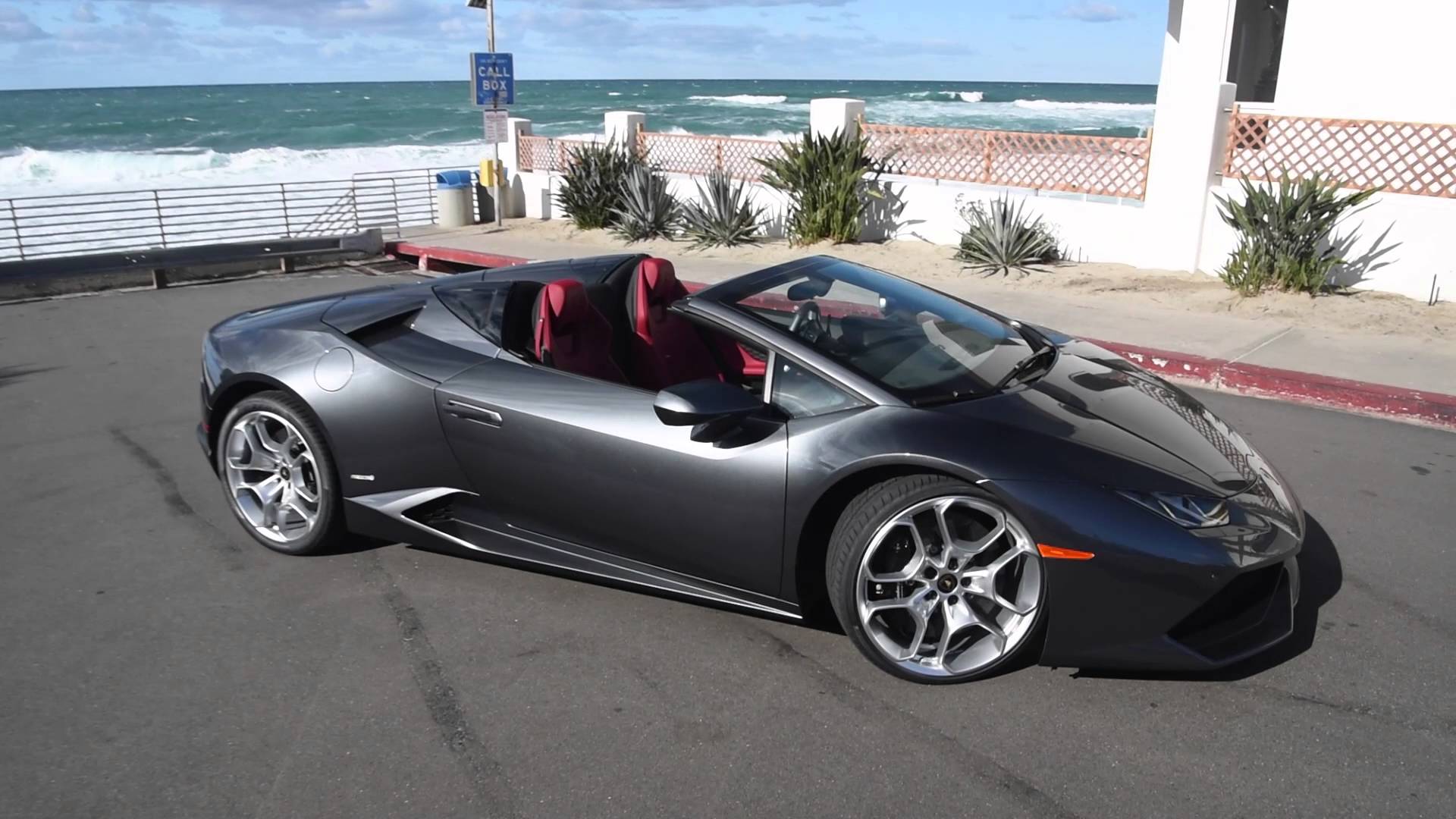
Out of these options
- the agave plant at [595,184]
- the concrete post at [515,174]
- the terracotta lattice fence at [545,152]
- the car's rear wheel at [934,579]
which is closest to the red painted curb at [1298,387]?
the car's rear wheel at [934,579]

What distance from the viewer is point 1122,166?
40.4ft

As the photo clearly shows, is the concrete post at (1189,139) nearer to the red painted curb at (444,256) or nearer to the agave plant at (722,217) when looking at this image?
the agave plant at (722,217)

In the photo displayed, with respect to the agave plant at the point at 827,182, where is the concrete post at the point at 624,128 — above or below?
above

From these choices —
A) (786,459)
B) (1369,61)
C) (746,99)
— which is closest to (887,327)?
(786,459)

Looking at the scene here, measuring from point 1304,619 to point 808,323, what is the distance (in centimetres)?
211

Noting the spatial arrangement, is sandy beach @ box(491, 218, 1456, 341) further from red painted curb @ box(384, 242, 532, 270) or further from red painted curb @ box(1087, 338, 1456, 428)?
red painted curb @ box(1087, 338, 1456, 428)

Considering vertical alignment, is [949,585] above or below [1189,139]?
below

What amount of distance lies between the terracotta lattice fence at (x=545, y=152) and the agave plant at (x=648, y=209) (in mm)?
2269

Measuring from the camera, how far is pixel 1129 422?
3.75 m

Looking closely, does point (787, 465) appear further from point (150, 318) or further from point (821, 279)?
point (150, 318)

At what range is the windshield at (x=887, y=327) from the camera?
3791 mm

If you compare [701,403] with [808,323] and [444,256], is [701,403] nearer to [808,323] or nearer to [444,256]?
[808,323]

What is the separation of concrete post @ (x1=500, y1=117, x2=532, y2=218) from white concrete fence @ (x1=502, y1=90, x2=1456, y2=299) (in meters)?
5.41

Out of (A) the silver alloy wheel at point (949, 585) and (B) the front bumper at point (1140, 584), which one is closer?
(B) the front bumper at point (1140, 584)
